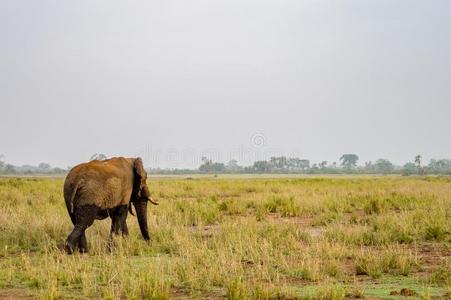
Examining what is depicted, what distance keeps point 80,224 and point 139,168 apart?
8.08ft

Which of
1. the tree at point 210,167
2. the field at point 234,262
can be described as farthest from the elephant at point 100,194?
the tree at point 210,167

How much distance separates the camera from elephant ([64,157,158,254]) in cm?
1042

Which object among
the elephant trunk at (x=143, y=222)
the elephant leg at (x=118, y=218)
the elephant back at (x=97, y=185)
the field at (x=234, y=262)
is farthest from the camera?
the elephant trunk at (x=143, y=222)

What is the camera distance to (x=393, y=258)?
9.23 metres

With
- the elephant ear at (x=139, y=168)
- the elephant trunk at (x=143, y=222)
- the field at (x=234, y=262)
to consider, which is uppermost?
the elephant ear at (x=139, y=168)

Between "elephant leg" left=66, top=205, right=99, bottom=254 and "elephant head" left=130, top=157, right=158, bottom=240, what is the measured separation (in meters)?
1.91

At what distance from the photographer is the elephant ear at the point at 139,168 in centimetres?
1246

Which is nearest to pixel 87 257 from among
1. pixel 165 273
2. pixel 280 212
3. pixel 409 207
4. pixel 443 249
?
pixel 165 273

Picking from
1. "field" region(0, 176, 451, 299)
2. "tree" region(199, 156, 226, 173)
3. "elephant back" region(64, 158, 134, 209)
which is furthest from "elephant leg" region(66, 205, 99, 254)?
"tree" region(199, 156, 226, 173)

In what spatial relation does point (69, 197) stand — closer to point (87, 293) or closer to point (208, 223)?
point (87, 293)

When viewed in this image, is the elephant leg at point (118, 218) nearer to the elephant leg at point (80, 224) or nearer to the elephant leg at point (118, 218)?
the elephant leg at point (118, 218)

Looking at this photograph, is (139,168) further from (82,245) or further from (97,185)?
(82,245)

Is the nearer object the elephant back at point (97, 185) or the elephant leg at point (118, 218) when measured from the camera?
the elephant back at point (97, 185)

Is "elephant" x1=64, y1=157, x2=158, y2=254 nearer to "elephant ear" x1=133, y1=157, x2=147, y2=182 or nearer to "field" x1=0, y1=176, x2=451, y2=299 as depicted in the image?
"elephant ear" x1=133, y1=157, x2=147, y2=182
